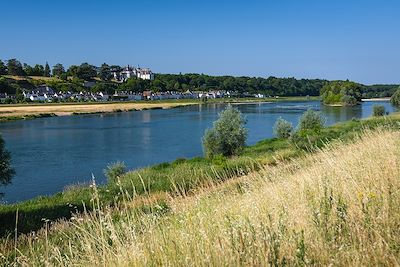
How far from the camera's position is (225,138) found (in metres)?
29.4

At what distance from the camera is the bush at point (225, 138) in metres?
29.2

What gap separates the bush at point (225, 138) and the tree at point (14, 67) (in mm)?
155972

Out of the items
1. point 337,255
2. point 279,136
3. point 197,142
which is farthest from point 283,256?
point 197,142

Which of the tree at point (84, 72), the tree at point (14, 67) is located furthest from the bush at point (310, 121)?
the tree at point (84, 72)

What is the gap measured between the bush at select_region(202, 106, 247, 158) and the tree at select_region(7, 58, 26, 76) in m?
156

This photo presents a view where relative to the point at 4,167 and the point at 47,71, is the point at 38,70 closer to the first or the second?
the point at 47,71

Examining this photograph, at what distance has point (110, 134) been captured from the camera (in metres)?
51.8

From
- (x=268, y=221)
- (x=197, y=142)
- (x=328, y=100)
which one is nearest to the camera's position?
(x=268, y=221)

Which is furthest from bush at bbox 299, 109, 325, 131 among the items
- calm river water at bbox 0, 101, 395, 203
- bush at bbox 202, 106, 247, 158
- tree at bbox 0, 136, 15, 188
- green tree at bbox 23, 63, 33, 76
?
green tree at bbox 23, 63, 33, 76

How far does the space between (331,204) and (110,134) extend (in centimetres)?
4925

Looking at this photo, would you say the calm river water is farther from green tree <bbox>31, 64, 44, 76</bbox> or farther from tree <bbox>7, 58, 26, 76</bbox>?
green tree <bbox>31, 64, 44, 76</bbox>

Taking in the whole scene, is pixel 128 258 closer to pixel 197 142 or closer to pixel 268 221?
pixel 268 221

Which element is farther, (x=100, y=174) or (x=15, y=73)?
(x=15, y=73)

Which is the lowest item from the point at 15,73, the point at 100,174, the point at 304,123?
the point at 100,174
